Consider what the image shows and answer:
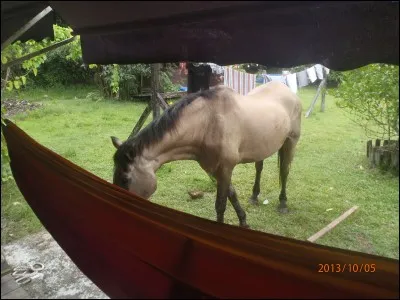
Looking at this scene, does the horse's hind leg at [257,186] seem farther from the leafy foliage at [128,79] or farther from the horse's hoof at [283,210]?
the leafy foliage at [128,79]

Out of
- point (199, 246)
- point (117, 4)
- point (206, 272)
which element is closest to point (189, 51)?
point (117, 4)

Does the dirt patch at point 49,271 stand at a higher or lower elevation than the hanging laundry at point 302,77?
lower

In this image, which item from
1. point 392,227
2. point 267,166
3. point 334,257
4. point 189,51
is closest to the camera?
point 334,257

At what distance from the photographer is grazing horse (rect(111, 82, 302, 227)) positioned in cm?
219

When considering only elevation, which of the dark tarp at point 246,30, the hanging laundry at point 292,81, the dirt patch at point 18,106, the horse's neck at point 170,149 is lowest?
the dirt patch at point 18,106

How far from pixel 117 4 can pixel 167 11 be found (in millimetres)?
214

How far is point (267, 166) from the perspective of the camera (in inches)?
183

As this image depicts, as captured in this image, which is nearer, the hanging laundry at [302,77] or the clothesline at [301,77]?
the clothesline at [301,77]

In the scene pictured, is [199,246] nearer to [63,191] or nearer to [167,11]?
[63,191]

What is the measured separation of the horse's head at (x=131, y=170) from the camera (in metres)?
2.14

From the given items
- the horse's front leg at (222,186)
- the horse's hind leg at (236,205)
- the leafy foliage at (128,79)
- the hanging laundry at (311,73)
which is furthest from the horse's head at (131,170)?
the leafy foliage at (128,79)

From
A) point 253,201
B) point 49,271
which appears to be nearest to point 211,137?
point 253,201

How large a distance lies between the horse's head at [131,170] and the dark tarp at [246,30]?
0.61 m

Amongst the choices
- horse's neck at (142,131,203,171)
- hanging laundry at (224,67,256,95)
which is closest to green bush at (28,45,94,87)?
hanging laundry at (224,67,256,95)
